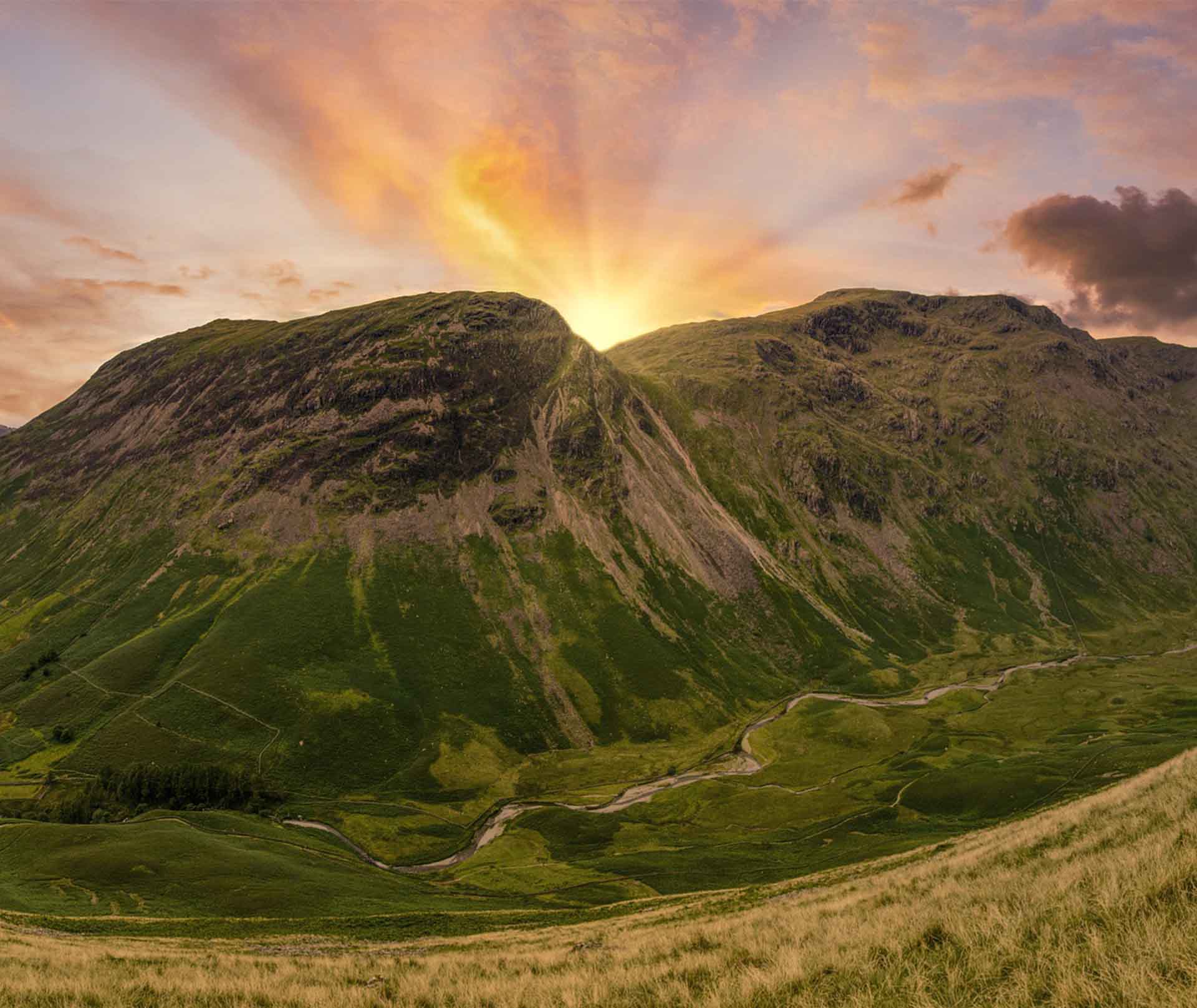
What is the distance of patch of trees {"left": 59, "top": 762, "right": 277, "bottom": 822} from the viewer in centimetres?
12338

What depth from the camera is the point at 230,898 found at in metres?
72.0

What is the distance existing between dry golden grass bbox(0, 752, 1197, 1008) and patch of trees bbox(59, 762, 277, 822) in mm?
122524

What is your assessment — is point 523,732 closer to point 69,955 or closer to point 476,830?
point 476,830

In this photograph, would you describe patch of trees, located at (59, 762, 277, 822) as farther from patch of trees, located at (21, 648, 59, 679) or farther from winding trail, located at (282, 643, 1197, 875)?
patch of trees, located at (21, 648, 59, 679)

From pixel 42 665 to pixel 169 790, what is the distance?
7898cm

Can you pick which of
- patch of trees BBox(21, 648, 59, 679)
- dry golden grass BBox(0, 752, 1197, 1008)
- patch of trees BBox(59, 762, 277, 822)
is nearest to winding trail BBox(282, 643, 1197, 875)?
patch of trees BBox(59, 762, 277, 822)

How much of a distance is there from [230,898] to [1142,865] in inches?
3536

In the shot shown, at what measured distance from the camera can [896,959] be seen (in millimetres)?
12109

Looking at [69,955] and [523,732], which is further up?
[69,955]

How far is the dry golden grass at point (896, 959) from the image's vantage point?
980 centimetres

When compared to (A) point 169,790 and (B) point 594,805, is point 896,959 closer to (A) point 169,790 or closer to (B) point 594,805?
(B) point 594,805

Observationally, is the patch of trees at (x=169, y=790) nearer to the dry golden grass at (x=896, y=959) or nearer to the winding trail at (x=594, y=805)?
the winding trail at (x=594, y=805)

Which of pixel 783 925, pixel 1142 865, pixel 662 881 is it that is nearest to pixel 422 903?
pixel 662 881

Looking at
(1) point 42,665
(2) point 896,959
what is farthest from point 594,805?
(1) point 42,665
